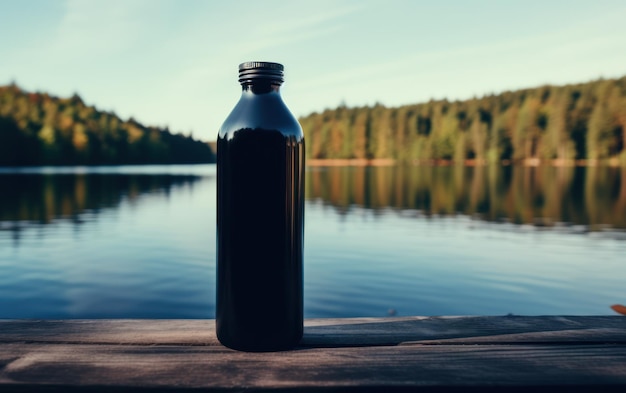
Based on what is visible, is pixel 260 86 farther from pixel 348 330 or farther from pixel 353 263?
pixel 353 263

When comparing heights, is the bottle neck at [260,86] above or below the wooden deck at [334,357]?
above

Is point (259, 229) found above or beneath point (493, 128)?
beneath

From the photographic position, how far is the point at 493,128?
13400 cm

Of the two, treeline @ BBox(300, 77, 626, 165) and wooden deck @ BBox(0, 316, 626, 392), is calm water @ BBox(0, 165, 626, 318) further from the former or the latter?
treeline @ BBox(300, 77, 626, 165)

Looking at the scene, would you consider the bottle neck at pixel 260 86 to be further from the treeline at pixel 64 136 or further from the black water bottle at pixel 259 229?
the treeline at pixel 64 136

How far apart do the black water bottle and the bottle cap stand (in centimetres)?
1

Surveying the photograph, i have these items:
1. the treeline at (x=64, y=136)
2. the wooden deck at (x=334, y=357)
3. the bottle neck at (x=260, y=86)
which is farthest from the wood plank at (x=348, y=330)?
the treeline at (x=64, y=136)

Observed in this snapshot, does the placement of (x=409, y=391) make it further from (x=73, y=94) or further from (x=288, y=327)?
(x=73, y=94)

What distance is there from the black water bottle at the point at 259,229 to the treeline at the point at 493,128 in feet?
402

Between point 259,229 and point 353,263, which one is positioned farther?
point 353,263

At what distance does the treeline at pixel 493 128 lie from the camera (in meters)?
116

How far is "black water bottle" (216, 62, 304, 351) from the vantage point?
180 centimetres

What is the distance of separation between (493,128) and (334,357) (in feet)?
462

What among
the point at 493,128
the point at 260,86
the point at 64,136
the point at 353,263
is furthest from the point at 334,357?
the point at 493,128
